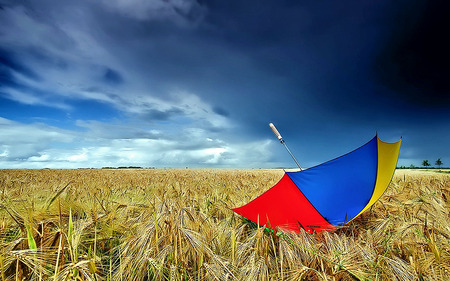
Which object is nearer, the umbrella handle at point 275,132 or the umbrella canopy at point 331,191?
the umbrella canopy at point 331,191

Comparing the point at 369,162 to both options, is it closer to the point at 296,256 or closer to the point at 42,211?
the point at 296,256

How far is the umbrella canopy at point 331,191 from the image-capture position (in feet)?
10.3

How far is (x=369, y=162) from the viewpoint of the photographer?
3684 millimetres

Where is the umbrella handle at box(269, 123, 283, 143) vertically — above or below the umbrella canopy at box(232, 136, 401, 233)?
above

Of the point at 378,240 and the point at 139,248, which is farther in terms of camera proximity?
the point at 378,240

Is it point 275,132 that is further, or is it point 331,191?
point 275,132

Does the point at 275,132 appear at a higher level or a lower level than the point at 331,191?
higher

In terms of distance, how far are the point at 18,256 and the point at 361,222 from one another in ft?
13.4

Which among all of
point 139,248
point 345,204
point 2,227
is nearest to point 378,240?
point 345,204

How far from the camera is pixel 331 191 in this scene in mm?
3525

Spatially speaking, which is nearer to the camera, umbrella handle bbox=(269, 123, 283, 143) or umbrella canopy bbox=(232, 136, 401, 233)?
umbrella canopy bbox=(232, 136, 401, 233)

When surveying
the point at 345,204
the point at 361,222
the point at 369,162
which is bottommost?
the point at 361,222

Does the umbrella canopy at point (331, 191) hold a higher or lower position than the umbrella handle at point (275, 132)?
lower

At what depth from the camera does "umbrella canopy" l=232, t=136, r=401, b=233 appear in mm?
3154
